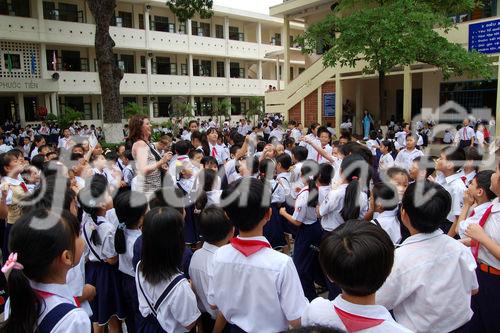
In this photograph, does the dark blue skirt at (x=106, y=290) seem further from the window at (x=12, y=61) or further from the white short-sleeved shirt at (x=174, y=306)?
the window at (x=12, y=61)

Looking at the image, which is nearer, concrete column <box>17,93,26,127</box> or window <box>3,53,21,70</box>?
window <box>3,53,21,70</box>

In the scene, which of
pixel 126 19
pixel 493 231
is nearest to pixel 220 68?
pixel 126 19

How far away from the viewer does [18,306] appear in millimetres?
1560

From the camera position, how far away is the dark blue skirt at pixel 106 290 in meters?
2.95

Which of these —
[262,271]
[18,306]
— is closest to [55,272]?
[18,306]

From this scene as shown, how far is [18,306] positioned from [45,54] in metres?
21.9

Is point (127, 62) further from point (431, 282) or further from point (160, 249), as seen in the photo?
point (431, 282)

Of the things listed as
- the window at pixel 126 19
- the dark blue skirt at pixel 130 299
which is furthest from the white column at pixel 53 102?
the dark blue skirt at pixel 130 299

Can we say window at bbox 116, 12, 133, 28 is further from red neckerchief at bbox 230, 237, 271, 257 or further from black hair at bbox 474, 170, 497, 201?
red neckerchief at bbox 230, 237, 271, 257

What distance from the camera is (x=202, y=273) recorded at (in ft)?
7.80

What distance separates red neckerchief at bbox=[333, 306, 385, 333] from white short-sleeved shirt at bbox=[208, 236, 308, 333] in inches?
17.9

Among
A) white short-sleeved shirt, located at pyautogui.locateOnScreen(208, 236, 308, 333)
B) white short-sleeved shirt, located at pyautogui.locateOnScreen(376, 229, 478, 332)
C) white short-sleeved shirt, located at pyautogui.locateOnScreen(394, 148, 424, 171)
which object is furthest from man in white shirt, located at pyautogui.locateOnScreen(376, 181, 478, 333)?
white short-sleeved shirt, located at pyautogui.locateOnScreen(394, 148, 424, 171)

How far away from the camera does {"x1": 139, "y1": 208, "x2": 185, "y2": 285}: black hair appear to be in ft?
6.99

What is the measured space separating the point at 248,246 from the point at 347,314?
2.15ft
